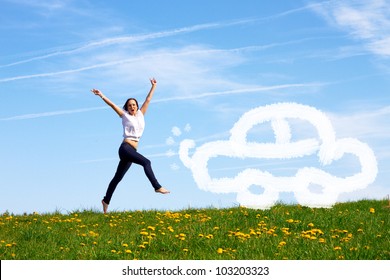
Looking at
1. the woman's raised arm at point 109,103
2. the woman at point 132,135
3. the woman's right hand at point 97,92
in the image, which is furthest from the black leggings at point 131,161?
the woman's right hand at point 97,92

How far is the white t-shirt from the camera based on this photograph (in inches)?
665

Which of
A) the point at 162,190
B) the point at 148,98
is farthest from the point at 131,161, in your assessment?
the point at 148,98

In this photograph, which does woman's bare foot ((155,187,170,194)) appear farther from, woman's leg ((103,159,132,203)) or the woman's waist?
the woman's waist

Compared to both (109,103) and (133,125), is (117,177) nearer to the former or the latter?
(133,125)

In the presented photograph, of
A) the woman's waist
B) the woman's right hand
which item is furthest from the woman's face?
the woman's right hand

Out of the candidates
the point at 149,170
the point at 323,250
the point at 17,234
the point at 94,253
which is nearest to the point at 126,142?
the point at 149,170

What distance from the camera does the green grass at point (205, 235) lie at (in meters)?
Answer: 10.9

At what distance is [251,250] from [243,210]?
512 cm

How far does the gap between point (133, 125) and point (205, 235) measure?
544cm

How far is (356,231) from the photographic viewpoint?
1326cm

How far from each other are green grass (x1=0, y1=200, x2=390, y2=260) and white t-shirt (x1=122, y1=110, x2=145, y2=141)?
6.79 ft

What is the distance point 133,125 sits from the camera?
55.4 feet

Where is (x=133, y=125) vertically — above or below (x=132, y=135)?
above
